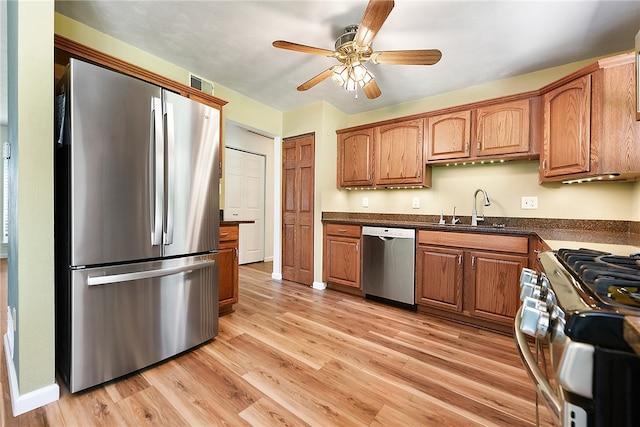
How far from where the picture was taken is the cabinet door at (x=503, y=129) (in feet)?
8.04

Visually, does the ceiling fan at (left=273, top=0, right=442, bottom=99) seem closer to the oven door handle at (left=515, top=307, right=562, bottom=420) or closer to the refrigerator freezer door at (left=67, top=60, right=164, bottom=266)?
the refrigerator freezer door at (left=67, top=60, right=164, bottom=266)

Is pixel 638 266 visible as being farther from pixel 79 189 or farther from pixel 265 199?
pixel 265 199

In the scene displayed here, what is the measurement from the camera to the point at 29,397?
132 centimetres

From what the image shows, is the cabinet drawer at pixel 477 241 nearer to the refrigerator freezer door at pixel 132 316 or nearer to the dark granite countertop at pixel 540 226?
the dark granite countertop at pixel 540 226

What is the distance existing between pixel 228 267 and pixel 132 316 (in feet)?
3.29

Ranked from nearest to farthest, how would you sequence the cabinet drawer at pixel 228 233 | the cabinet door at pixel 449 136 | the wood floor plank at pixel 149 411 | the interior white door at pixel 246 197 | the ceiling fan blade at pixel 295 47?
the wood floor plank at pixel 149 411 → the ceiling fan blade at pixel 295 47 → the cabinet drawer at pixel 228 233 → the cabinet door at pixel 449 136 → the interior white door at pixel 246 197

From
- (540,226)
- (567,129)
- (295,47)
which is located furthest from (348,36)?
(540,226)

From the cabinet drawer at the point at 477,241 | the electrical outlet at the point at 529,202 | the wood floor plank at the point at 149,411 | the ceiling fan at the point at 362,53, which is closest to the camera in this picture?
the wood floor plank at the point at 149,411

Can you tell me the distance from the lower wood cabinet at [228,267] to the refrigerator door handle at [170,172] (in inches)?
29.2

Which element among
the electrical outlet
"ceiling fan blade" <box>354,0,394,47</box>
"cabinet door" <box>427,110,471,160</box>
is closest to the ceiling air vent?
"ceiling fan blade" <box>354,0,394,47</box>

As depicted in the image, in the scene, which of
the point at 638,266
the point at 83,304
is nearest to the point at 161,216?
the point at 83,304

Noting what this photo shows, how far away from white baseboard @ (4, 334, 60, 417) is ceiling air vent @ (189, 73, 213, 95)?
260 cm

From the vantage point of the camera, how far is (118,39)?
2252 mm

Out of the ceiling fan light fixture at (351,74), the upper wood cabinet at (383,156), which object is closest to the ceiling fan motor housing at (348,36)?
the ceiling fan light fixture at (351,74)
